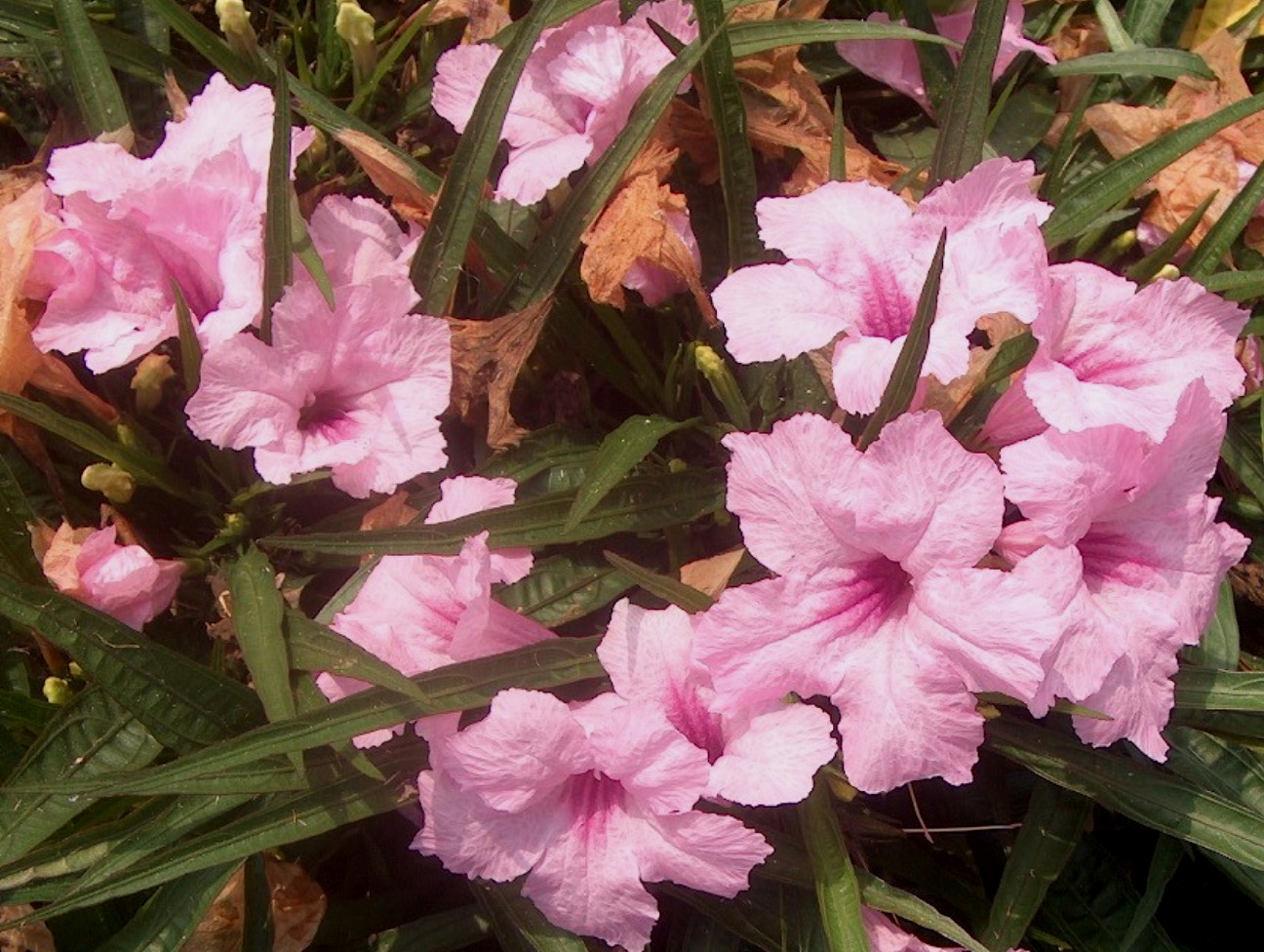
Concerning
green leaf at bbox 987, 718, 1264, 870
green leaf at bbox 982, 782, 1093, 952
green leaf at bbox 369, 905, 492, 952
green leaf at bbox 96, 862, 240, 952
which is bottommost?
green leaf at bbox 369, 905, 492, 952

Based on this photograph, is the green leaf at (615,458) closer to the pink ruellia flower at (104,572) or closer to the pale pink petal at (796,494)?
the pale pink petal at (796,494)

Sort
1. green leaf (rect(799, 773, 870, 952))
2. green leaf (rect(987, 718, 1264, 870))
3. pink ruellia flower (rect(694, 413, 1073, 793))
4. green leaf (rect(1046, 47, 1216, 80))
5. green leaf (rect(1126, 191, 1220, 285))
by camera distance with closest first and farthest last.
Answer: pink ruellia flower (rect(694, 413, 1073, 793)), green leaf (rect(799, 773, 870, 952)), green leaf (rect(987, 718, 1264, 870)), green leaf (rect(1126, 191, 1220, 285)), green leaf (rect(1046, 47, 1216, 80))

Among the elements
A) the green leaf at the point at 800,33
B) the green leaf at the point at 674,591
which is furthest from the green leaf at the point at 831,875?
the green leaf at the point at 800,33

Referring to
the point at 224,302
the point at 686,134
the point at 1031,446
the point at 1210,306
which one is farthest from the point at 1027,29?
the point at 224,302

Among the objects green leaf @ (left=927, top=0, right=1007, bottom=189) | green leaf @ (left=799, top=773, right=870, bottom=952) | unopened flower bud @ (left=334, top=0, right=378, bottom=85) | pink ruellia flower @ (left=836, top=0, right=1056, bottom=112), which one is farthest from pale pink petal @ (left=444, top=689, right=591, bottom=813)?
pink ruellia flower @ (left=836, top=0, right=1056, bottom=112)

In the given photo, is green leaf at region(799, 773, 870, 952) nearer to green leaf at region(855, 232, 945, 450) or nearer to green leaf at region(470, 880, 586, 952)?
green leaf at region(470, 880, 586, 952)

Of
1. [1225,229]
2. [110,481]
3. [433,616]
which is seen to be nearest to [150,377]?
[110,481]

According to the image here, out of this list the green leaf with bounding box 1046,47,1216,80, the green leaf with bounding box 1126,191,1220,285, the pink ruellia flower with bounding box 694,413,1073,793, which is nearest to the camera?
the pink ruellia flower with bounding box 694,413,1073,793
